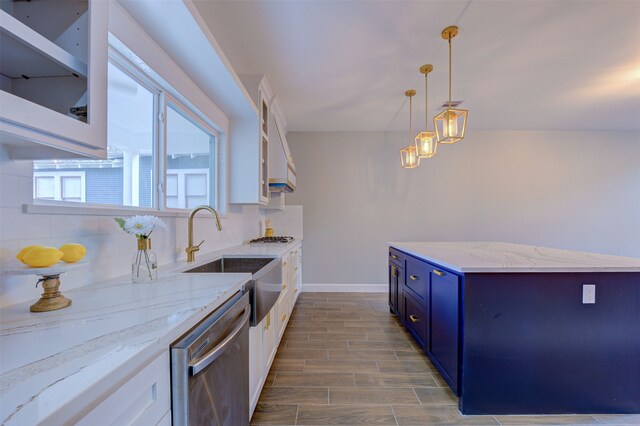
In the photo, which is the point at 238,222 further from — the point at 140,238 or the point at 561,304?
the point at 561,304

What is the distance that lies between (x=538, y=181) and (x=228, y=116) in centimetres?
494

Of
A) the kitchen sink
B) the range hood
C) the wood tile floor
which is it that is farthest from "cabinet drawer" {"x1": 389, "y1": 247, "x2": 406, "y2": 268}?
the range hood

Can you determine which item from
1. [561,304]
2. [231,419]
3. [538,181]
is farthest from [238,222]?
[538,181]

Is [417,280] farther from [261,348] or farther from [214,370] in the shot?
[214,370]

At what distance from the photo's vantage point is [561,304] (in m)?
1.60

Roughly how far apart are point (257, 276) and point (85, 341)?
87 cm

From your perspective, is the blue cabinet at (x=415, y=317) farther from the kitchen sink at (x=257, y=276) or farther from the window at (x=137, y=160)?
the window at (x=137, y=160)

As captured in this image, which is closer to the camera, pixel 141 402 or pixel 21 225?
pixel 141 402

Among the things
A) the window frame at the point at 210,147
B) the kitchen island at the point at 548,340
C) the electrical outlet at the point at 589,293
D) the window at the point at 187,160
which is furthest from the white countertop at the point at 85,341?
the electrical outlet at the point at 589,293

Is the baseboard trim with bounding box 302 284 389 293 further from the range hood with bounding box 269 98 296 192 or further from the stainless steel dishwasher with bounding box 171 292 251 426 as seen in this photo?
the stainless steel dishwasher with bounding box 171 292 251 426

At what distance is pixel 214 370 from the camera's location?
2.95 ft

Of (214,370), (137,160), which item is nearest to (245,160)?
(137,160)

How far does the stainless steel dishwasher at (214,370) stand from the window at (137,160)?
2.78 ft

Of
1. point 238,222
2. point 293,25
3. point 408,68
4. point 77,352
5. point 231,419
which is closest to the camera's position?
point 77,352
